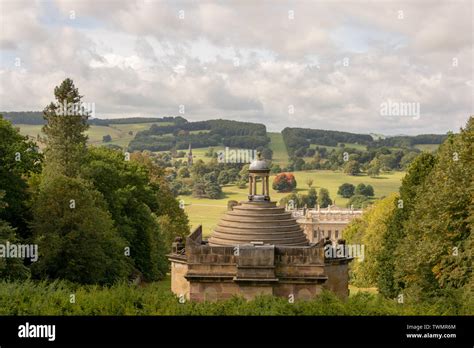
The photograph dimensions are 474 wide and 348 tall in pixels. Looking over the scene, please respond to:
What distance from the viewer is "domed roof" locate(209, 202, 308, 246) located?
26.9 m

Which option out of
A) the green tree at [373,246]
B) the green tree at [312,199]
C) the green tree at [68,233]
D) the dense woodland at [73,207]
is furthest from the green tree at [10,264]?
the green tree at [312,199]

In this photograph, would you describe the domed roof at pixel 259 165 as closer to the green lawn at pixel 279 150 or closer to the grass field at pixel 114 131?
the green lawn at pixel 279 150

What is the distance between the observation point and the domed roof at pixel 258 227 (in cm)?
2690

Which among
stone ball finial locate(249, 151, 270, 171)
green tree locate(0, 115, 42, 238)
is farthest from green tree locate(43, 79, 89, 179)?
stone ball finial locate(249, 151, 270, 171)

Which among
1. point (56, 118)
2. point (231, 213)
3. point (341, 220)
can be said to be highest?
point (56, 118)

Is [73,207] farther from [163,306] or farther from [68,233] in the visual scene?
[163,306]

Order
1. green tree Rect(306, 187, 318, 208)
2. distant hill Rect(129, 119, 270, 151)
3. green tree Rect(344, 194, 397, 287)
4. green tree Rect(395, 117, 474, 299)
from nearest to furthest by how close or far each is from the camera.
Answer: green tree Rect(395, 117, 474, 299)
green tree Rect(344, 194, 397, 287)
distant hill Rect(129, 119, 270, 151)
green tree Rect(306, 187, 318, 208)

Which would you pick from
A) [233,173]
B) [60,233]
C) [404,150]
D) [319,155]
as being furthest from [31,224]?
[404,150]

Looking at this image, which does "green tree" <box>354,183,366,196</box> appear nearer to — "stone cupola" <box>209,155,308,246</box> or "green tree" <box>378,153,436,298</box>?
"green tree" <box>378,153,436,298</box>

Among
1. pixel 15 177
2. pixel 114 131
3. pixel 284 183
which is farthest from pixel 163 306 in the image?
pixel 114 131

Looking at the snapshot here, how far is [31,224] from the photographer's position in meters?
34.1

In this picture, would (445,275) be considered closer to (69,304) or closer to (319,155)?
(69,304)

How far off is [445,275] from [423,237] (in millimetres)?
4166
